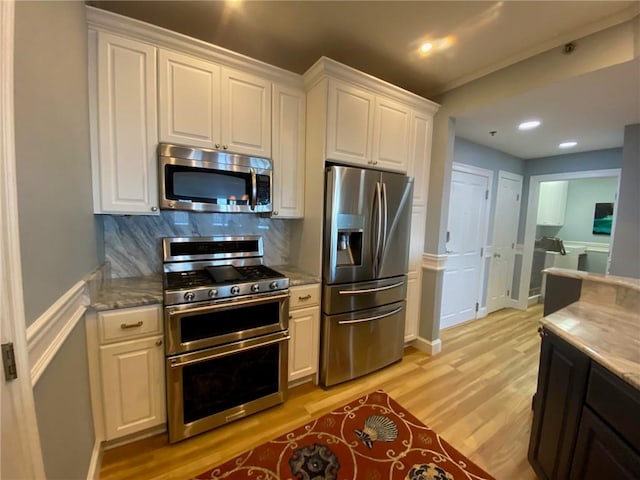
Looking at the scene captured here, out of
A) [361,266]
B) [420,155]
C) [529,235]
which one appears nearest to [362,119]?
[420,155]

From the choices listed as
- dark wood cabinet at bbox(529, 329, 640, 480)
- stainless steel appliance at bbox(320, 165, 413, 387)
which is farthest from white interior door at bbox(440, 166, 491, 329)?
Result: dark wood cabinet at bbox(529, 329, 640, 480)

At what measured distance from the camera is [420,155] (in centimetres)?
262

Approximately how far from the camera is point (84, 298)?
133 cm

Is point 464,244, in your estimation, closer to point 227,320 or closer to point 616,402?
point 616,402

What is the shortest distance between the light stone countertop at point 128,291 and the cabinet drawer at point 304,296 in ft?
0.14

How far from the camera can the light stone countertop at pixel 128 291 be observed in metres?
1.45

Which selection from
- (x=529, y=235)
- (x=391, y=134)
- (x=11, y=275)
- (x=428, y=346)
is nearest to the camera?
(x=11, y=275)

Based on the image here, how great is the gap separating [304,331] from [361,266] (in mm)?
710

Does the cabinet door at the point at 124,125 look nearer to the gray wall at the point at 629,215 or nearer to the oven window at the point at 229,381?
the oven window at the point at 229,381

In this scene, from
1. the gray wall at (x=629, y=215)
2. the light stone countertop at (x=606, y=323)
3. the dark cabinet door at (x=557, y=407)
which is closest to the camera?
the light stone countertop at (x=606, y=323)

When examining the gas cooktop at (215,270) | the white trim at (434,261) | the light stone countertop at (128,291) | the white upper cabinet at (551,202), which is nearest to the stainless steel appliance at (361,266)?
the light stone countertop at (128,291)

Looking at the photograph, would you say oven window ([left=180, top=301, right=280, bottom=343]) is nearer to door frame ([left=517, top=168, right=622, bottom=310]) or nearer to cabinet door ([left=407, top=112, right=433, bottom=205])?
cabinet door ([left=407, top=112, right=433, bottom=205])

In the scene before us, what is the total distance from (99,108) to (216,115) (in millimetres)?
670

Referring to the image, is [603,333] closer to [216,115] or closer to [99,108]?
[216,115]
